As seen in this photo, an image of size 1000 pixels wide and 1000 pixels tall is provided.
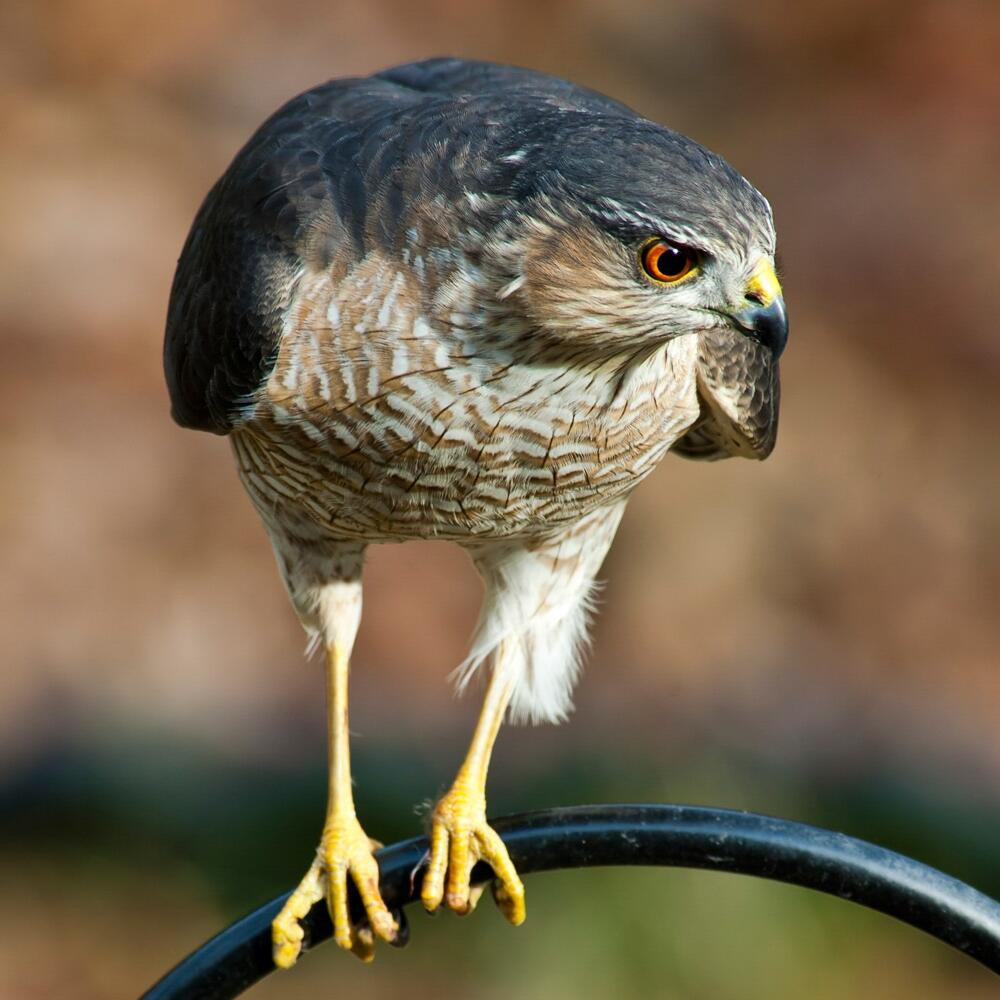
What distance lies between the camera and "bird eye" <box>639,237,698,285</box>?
A: 3.01 m

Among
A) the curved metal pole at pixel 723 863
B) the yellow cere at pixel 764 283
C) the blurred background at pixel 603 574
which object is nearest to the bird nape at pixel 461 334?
the yellow cere at pixel 764 283

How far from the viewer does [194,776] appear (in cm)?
690

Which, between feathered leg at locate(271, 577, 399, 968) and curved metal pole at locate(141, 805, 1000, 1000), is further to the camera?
feathered leg at locate(271, 577, 399, 968)

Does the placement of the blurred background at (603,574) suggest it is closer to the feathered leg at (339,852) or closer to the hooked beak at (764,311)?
the feathered leg at (339,852)

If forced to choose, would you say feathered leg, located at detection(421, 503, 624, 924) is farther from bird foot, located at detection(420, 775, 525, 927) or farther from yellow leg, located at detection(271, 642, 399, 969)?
yellow leg, located at detection(271, 642, 399, 969)

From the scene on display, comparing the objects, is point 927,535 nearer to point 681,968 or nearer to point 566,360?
point 681,968

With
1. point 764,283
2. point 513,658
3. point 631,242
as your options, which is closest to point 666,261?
point 631,242

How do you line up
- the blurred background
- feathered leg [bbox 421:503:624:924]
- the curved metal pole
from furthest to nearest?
the blurred background, feathered leg [bbox 421:503:624:924], the curved metal pole

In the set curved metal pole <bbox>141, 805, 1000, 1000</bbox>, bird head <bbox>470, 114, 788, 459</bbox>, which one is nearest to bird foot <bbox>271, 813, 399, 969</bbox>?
curved metal pole <bbox>141, 805, 1000, 1000</bbox>

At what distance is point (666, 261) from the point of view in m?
3.03

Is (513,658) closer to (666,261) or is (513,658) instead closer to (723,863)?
(723,863)

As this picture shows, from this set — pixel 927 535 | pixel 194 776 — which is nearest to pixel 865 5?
pixel 927 535

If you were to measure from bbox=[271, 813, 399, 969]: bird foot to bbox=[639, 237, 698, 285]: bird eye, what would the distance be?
1670 millimetres

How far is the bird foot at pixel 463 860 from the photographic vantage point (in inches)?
153
